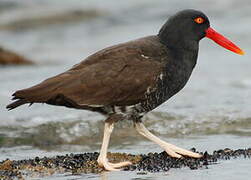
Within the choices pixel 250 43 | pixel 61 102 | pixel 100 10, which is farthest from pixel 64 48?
pixel 61 102

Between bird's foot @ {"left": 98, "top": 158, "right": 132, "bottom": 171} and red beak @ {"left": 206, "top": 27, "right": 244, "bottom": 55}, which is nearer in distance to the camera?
bird's foot @ {"left": 98, "top": 158, "right": 132, "bottom": 171}

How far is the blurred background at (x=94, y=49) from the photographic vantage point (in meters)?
9.62

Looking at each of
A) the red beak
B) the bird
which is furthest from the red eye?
the bird

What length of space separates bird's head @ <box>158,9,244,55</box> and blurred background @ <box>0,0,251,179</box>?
5.33 feet

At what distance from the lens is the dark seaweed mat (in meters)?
7.05

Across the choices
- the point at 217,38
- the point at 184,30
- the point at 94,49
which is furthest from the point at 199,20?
the point at 94,49

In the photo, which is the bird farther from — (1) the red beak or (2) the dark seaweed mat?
(1) the red beak

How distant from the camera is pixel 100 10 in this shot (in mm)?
25281

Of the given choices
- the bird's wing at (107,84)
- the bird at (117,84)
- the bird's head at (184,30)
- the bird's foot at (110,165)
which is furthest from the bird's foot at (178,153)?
the bird's head at (184,30)

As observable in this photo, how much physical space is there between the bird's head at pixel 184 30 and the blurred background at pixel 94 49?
1626 mm

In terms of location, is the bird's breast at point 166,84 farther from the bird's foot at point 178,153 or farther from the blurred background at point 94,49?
the blurred background at point 94,49

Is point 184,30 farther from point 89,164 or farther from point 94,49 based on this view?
point 94,49

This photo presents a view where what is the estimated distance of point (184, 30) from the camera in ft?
25.2

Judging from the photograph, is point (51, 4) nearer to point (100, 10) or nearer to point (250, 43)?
point (100, 10)
